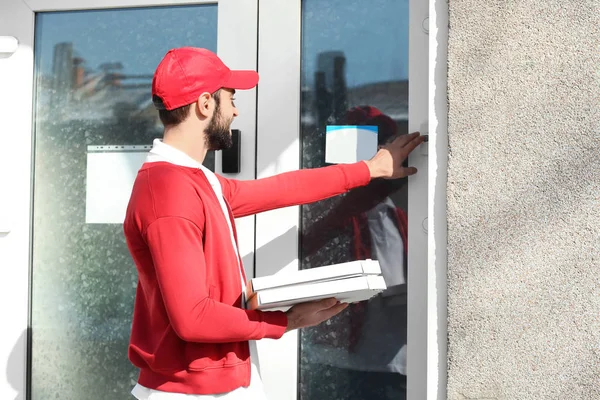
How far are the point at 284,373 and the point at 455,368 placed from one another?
2.53 feet

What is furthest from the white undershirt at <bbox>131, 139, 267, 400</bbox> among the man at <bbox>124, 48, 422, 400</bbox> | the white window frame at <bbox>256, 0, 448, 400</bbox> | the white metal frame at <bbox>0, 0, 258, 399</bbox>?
the white metal frame at <bbox>0, 0, 258, 399</bbox>

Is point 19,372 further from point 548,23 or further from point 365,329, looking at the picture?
point 548,23

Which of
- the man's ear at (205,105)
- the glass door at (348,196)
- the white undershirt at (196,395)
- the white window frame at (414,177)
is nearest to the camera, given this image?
the white undershirt at (196,395)

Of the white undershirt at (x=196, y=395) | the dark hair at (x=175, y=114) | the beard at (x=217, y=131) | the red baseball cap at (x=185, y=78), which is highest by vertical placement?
the red baseball cap at (x=185, y=78)

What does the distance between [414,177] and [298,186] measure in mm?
424

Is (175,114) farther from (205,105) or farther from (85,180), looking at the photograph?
(85,180)

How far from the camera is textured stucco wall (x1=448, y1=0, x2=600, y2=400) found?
84.7 inches

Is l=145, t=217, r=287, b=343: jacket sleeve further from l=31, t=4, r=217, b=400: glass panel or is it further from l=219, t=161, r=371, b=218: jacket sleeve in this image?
l=31, t=4, r=217, b=400: glass panel

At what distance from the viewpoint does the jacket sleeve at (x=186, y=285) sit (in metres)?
1.92

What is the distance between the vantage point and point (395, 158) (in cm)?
258

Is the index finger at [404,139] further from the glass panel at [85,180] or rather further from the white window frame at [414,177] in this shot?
the glass panel at [85,180]

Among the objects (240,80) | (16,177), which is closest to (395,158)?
(240,80)

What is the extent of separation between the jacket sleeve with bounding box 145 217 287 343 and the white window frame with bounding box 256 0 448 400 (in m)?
0.68

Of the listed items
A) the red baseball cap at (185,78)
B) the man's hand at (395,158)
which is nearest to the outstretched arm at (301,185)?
the man's hand at (395,158)
